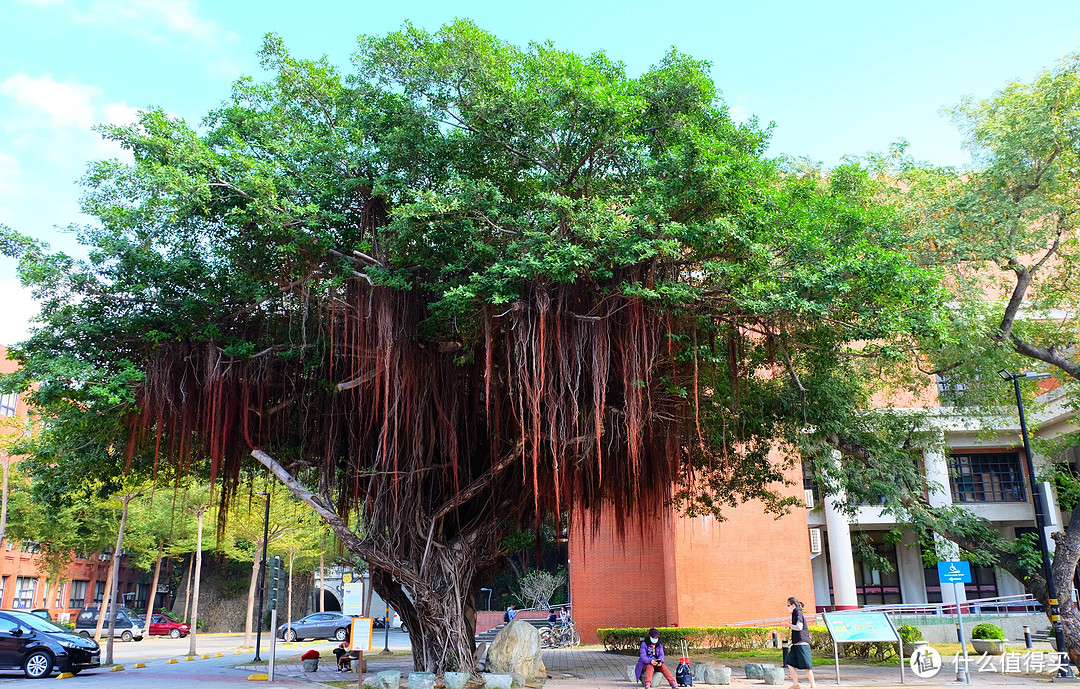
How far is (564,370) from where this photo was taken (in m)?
10.7

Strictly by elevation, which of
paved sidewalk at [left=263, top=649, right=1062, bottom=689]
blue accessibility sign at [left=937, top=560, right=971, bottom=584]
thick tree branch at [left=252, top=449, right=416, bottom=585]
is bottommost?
paved sidewalk at [left=263, top=649, right=1062, bottom=689]

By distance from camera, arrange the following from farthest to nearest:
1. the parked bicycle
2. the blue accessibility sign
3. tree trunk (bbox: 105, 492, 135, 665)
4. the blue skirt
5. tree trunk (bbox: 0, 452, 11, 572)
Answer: the parked bicycle → tree trunk (bbox: 0, 452, 11, 572) → tree trunk (bbox: 105, 492, 135, 665) → the blue accessibility sign → the blue skirt

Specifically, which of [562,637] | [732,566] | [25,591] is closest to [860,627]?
[732,566]

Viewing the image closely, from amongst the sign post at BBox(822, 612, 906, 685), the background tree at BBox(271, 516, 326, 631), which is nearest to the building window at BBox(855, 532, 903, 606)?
the background tree at BBox(271, 516, 326, 631)

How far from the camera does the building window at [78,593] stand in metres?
47.9

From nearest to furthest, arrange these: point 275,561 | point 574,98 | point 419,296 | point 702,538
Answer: point 574,98 → point 419,296 → point 275,561 → point 702,538

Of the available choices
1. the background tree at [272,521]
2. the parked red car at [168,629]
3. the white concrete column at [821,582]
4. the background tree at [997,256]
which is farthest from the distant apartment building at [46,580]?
the white concrete column at [821,582]

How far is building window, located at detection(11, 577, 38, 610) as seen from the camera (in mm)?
41281

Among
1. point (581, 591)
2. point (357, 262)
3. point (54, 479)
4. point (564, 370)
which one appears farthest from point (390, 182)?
point (581, 591)

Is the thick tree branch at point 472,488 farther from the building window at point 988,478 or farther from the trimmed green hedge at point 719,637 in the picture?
the building window at point 988,478

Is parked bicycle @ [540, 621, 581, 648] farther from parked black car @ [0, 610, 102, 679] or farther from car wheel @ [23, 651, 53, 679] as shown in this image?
car wheel @ [23, 651, 53, 679]

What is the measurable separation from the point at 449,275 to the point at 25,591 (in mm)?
43262

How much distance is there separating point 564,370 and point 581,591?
18413mm

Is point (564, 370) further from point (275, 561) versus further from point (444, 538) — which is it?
point (275, 561)
